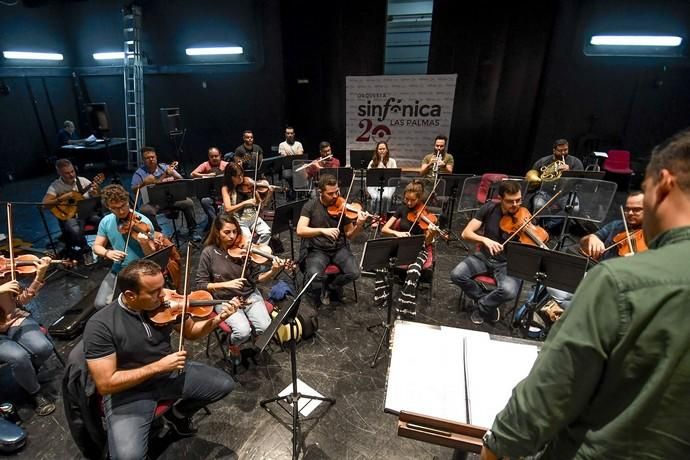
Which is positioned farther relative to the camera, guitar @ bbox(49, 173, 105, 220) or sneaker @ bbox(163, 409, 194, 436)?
guitar @ bbox(49, 173, 105, 220)

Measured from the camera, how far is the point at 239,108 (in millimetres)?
9109

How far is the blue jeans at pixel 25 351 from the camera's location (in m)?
2.60

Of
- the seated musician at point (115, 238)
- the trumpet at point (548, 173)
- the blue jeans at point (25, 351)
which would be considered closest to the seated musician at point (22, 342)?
the blue jeans at point (25, 351)

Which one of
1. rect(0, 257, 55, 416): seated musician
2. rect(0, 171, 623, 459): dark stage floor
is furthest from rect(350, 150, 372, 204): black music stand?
rect(0, 257, 55, 416): seated musician

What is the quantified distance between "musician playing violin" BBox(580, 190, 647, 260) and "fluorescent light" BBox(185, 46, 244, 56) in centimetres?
842

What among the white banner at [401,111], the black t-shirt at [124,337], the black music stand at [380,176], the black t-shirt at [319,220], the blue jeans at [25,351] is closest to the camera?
the black t-shirt at [124,337]

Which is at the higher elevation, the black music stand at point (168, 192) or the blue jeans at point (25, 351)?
the black music stand at point (168, 192)

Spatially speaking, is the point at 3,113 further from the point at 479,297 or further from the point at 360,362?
the point at 479,297

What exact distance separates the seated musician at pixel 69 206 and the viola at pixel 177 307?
319cm

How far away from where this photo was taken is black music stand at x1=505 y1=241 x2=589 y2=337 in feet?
8.91

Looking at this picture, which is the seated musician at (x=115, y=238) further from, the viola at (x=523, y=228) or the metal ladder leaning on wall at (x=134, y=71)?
the metal ladder leaning on wall at (x=134, y=71)

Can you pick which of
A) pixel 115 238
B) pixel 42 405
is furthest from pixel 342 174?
pixel 42 405

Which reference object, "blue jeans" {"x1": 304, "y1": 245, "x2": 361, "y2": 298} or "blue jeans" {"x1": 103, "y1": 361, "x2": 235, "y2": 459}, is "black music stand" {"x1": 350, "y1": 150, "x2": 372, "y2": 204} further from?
"blue jeans" {"x1": 103, "y1": 361, "x2": 235, "y2": 459}

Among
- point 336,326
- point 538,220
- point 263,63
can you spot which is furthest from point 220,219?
point 263,63
